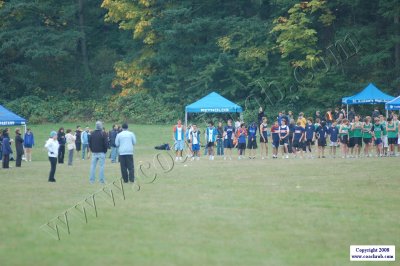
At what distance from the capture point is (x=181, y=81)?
60.1 metres

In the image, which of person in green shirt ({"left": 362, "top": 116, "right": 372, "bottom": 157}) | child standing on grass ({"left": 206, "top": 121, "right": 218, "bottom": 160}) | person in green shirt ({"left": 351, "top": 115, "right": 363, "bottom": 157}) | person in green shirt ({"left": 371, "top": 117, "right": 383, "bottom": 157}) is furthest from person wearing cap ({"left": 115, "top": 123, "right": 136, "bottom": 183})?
person in green shirt ({"left": 371, "top": 117, "right": 383, "bottom": 157})

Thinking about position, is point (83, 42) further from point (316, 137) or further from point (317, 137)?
point (317, 137)

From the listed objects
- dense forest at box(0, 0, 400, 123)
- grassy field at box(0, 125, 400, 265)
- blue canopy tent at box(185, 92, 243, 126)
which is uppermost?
dense forest at box(0, 0, 400, 123)

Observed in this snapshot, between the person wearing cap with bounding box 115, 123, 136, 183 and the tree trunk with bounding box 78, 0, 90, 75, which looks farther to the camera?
the tree trunk with bounding box 78, 0, 90, 75

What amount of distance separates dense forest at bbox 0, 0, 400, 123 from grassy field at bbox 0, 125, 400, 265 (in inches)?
1084

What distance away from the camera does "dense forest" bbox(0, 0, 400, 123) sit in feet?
175

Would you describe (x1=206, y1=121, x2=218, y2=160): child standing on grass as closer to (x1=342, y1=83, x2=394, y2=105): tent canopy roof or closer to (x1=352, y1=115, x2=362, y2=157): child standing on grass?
(x1=352, y1=115, x2=362, y2=157): child standing on grass

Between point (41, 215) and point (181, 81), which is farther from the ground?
point (181, 81)

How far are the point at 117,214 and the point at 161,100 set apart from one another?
4192cm

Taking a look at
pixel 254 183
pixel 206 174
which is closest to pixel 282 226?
pixel 254 183

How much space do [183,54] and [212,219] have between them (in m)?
44.9

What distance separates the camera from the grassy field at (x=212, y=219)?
12703 millimetres

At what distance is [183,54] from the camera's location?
2373 inches

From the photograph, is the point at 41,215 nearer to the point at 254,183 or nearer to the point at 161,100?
the point at 254,183
